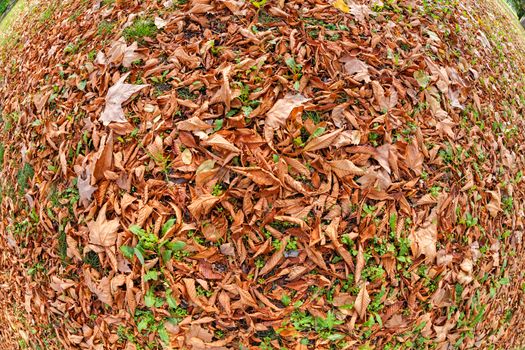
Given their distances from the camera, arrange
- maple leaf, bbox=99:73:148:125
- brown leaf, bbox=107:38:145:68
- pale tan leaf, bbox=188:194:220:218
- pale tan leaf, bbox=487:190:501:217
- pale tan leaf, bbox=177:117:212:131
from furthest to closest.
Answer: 1. pale tan leaf, bbox=487:190:501:217
2. brown leaf, bbox=107:38:145:68
3. maple leaf, bbox=99:73:148:125
4. pale tan leaf, bbox=177:117:212:131
5. pale tan leaf, bbox=188:194:220:218

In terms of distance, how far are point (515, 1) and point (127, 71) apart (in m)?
7.65

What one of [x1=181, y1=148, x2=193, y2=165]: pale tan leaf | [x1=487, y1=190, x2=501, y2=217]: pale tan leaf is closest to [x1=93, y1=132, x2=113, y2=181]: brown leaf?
[x1=181, y1=148, x2=193, y2=165]: pale tan leaf

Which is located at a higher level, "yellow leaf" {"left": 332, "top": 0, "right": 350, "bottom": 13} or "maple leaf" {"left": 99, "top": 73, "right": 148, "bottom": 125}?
"yellow leaf" {"left": 332, "top": 0, "right": 350, "bottom": 13}

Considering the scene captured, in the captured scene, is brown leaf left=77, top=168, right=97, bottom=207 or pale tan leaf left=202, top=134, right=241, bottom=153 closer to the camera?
pale tan leaf left=202, top=134, right=241, bottom=153

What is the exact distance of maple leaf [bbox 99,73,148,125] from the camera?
2.47 m

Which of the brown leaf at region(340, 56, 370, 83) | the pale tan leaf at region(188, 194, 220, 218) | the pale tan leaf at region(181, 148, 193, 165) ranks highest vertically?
the brown leaf at region(340, 56, 370, 83)

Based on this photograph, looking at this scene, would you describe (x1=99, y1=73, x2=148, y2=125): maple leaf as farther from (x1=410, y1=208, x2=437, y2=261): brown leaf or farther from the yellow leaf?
(x1=410, y1=208, x2=437, y2=261): brown leaf

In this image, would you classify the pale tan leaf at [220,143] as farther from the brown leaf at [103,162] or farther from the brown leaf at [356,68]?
the brown leaf at [356,68]

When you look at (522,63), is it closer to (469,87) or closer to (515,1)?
(469,87)

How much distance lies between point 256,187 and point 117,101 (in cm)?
88

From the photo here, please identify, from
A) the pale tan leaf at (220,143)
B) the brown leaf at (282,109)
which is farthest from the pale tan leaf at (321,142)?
the pale tan leaf at (220,143)

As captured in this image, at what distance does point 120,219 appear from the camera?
234 centimetres

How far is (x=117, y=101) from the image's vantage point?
2498 mm

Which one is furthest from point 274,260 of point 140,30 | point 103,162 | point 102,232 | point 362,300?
point 140,30
